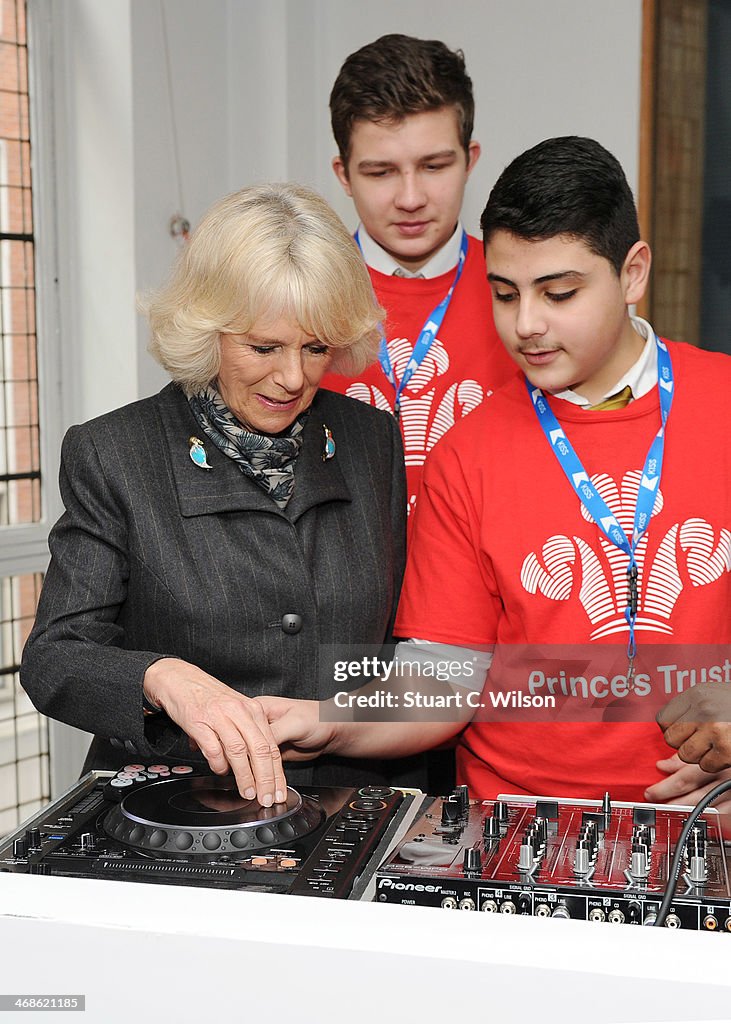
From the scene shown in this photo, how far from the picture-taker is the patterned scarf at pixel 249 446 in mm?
1555

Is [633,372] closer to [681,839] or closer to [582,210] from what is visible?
[582,210]

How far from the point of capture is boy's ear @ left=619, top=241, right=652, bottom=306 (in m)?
1.50

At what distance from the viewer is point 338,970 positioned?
0.74m

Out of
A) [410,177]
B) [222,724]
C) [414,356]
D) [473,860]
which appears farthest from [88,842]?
[410,177]

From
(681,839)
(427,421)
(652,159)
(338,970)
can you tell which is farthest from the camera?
(652,159)

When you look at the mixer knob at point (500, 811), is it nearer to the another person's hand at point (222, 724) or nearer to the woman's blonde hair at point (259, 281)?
the another person's hand at point (222, 724)

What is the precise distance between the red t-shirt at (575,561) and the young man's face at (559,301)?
0.09m

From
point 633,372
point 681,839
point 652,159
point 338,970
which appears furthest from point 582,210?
point 652,159

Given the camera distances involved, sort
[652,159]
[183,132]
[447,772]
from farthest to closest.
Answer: [183,132] → [652,159] → [447,772]

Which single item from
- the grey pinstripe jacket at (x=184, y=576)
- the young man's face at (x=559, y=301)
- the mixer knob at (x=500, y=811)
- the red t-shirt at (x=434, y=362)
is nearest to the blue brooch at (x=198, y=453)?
the grey pinstripe jacket at (x=184, y=576)

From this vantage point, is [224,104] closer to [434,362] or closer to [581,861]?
[434,362]

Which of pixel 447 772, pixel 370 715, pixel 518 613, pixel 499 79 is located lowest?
pixel 447 772

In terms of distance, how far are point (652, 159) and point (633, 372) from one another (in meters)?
1.51

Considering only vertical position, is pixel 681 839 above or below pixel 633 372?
below
